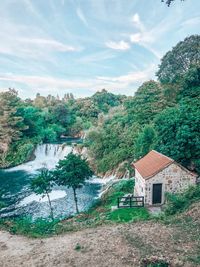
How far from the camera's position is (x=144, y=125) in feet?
113

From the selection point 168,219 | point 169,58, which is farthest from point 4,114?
point 168,219

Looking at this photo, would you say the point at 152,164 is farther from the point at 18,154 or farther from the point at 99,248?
the point at 18,154

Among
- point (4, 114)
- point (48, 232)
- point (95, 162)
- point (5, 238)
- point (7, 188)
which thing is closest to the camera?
point (5, 238)

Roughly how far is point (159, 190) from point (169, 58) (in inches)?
1304

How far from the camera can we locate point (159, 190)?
60.5 feet

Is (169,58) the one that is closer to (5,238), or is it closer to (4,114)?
(4,114)

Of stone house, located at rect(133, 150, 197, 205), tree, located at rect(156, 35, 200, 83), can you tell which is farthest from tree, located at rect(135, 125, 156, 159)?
tree, located at rect(156, 35, 200, 83)

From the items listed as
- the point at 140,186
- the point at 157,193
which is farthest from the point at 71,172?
the point at 157,193

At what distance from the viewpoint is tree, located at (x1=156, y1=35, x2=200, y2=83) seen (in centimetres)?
4381

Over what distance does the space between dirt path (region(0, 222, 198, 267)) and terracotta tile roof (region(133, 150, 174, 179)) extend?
6967mm

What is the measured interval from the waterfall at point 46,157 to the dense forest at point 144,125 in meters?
1.56

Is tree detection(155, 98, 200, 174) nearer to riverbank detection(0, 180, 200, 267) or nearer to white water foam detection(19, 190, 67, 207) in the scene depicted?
riverbank detection(0, 180, 200, 267)

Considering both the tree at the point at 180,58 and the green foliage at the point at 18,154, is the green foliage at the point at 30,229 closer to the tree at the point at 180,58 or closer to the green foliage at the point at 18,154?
the green foliage at the point at 18,154

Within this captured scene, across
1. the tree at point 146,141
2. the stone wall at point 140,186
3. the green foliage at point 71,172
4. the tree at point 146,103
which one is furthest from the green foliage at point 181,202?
the tree at point 146,103
